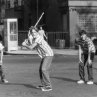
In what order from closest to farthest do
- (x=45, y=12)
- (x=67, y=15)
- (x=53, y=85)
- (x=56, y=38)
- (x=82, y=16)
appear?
(x=53, y=85) < (x=56, y=38) < (x=82, y=16) < (x=67, y=15) < (x=45, y=12)

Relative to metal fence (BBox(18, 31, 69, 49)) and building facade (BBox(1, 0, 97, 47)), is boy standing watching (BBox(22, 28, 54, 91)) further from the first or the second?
building facade (BBox(1, 0, 97, 47))

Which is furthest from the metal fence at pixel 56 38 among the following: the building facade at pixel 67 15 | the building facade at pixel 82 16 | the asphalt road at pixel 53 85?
the asphalt road at pixel 53 85

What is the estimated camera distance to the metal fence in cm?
3534

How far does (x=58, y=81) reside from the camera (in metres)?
13.5

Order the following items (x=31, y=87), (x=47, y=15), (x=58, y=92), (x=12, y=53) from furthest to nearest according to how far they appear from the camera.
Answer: (x=47, y=15) < (x=12, y=53) < (x=31, y=87) < (x=58, y=92)

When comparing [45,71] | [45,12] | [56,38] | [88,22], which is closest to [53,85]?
[45,71]

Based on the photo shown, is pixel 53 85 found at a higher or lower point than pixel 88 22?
lower

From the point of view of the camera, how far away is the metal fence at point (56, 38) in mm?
35344

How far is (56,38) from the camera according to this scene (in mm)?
36094

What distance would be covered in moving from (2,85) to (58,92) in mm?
2222

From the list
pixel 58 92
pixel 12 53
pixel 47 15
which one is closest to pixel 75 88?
pixel 58 92

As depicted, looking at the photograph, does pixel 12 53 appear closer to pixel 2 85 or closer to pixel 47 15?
pixel 47 15

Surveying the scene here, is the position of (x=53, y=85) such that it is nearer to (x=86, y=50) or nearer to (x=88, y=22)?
(x=86, y=50)

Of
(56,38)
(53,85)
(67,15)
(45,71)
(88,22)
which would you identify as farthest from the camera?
(88,22)
